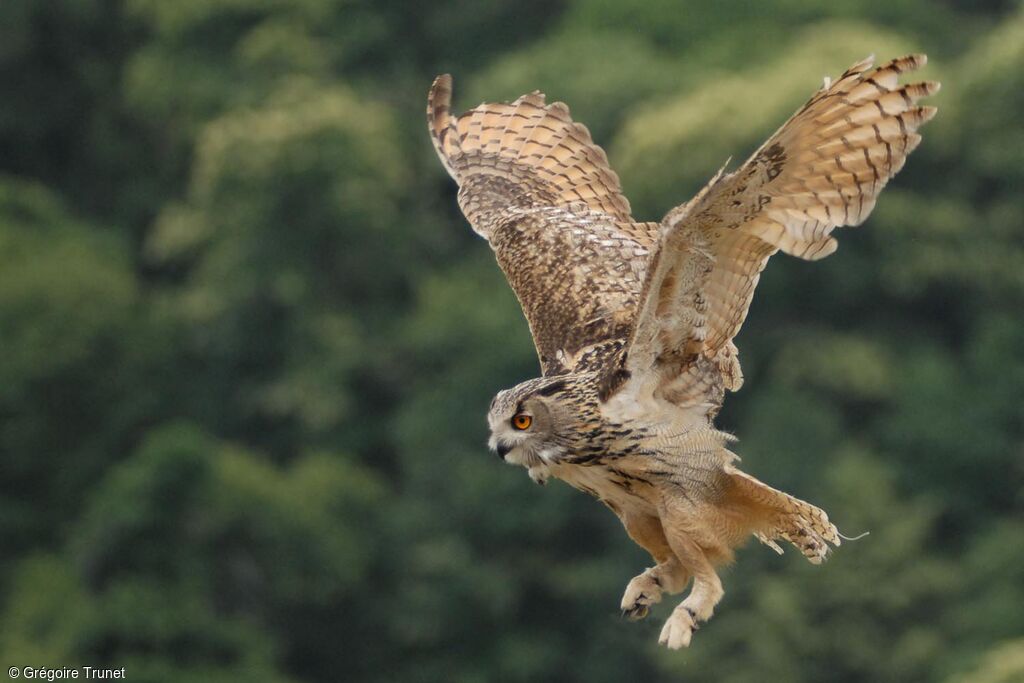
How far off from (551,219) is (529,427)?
62.6 inches

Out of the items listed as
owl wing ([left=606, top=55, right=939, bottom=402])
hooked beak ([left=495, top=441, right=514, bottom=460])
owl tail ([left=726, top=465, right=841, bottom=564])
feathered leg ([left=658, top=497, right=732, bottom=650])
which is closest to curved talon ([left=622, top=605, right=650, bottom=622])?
feathered leg ([left=658, top=497, right=732, bottom=650])

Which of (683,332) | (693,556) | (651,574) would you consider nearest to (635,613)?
(651,574)

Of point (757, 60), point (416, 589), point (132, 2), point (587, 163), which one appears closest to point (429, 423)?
point (416, 589)

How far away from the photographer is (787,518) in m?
8.93

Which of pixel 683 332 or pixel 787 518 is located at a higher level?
pixel 683 332

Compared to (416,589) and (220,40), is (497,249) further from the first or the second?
(220,40)

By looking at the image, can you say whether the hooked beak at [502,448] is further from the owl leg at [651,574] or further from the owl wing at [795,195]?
the owl leg at [651,574]

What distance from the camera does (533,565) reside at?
3122cm

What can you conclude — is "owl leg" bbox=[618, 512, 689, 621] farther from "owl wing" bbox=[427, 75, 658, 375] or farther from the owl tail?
"owl wing" bbox=[427, 75, 658, 375]

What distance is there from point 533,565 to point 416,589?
1502 millimetres

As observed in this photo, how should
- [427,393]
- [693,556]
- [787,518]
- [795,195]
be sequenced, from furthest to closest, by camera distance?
[427,393]
[787,518]
[693,556]
[795,195]

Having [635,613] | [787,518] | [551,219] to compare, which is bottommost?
[635,613]

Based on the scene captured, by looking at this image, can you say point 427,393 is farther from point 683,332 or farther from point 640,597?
point 683,332

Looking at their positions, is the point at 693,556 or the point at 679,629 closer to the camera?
the point at 679,629
